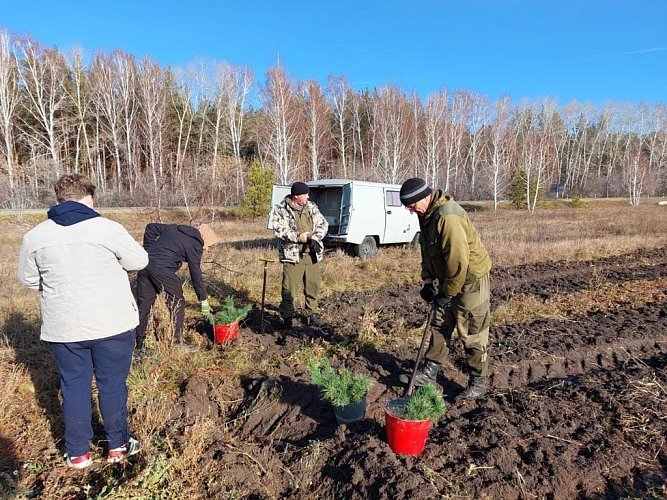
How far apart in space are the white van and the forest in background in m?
12.6

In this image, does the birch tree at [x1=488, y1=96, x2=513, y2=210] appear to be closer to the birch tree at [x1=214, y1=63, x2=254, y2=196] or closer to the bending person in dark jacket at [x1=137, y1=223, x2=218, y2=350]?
the birch tree at [x1=214, y1=63, x2=254, y2=196]

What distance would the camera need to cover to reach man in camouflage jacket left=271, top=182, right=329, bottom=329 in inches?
211

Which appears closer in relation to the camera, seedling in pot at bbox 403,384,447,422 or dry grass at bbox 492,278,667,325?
seedling in pot at bbox 403,384,447,422

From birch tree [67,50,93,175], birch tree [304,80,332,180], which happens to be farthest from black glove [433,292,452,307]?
birch tree [67,50,93,175]

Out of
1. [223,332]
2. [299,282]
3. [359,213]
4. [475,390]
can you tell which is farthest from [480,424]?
[359,213]

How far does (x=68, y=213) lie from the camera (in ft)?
8.49

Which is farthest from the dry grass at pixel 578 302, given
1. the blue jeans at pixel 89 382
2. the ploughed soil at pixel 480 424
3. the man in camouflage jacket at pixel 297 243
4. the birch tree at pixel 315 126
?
the birch tree at pixel 315 126

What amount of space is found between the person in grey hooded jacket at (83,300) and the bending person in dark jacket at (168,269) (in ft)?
5.63

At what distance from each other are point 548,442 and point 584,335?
2.64 m

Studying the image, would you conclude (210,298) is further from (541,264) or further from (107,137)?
(107,137)

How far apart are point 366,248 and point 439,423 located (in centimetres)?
763

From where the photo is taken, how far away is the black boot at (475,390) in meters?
3.60

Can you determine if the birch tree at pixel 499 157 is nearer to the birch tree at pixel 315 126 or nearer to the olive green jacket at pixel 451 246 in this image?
the birch tree at pixel 315 126

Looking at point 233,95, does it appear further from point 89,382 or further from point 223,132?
point 89,382
